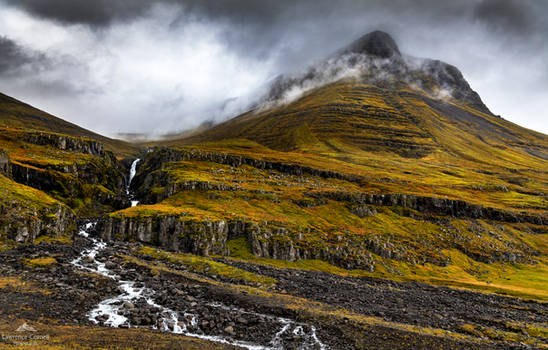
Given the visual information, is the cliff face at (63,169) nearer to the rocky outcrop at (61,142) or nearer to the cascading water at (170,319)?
the rocky outcrop at (61,142)

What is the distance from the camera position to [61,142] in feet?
459

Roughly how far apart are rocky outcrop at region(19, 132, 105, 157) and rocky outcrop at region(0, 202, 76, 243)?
291 feet

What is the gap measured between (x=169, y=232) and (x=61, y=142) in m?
105

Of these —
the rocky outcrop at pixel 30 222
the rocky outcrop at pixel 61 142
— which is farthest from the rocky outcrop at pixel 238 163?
the rocky outcrop at pixel 30 222

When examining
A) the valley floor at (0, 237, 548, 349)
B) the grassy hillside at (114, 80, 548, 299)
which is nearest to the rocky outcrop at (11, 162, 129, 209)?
the grassy hillside at (114, 80, 548, 299)

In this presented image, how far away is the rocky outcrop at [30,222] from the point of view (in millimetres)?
54156

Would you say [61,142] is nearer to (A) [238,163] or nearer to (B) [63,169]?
(B) [63,169]

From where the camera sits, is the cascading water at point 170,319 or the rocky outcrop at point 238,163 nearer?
the cascading water at point 170,319

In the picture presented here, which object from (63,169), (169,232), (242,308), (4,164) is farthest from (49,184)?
(242,308)

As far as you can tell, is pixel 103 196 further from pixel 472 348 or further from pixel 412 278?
pixel 472 348

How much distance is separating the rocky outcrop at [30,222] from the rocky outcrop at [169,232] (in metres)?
9.89

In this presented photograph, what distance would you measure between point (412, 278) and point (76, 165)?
408 feet

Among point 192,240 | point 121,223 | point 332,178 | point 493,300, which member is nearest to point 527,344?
point 493,300

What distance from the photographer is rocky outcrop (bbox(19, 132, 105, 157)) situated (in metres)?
134
